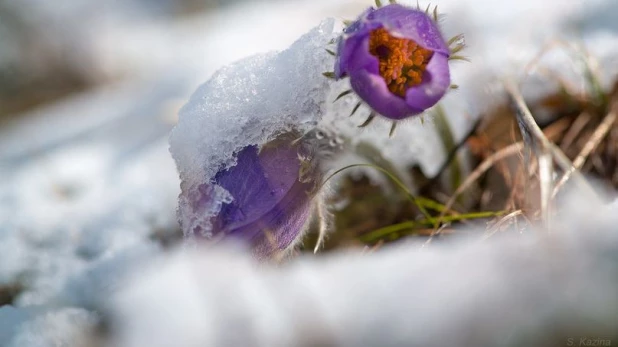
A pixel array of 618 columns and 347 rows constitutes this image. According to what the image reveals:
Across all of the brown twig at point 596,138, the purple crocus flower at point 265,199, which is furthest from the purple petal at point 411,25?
the brown twig at point 596,138

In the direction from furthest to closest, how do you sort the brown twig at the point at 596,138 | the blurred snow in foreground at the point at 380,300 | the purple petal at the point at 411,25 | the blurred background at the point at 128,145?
the blurred background at the point at 128,145, the brown twig at the point at 596,138, the purple petal at the point at 411,25, the blurred snow in foreground at the point at 380,300

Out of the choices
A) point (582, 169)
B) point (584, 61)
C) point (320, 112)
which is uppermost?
point (320, 112)

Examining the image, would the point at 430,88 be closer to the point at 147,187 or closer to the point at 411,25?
the point at 411,25

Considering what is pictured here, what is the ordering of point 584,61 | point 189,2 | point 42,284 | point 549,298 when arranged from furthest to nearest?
point 189,2 < point 584,61 < point 42,284 < point 549,298

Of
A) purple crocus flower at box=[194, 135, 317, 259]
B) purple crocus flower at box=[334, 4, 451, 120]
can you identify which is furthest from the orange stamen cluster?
purple crocus flower at box=[194, 135, 317, 259]

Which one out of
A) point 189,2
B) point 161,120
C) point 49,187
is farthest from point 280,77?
point 189,2

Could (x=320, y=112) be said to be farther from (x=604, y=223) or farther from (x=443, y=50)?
(x=604, y=223)

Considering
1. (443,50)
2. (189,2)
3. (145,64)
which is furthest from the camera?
(189,2)

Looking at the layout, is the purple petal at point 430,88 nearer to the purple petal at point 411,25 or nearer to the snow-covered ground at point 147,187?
the purple petal at point 411,25
